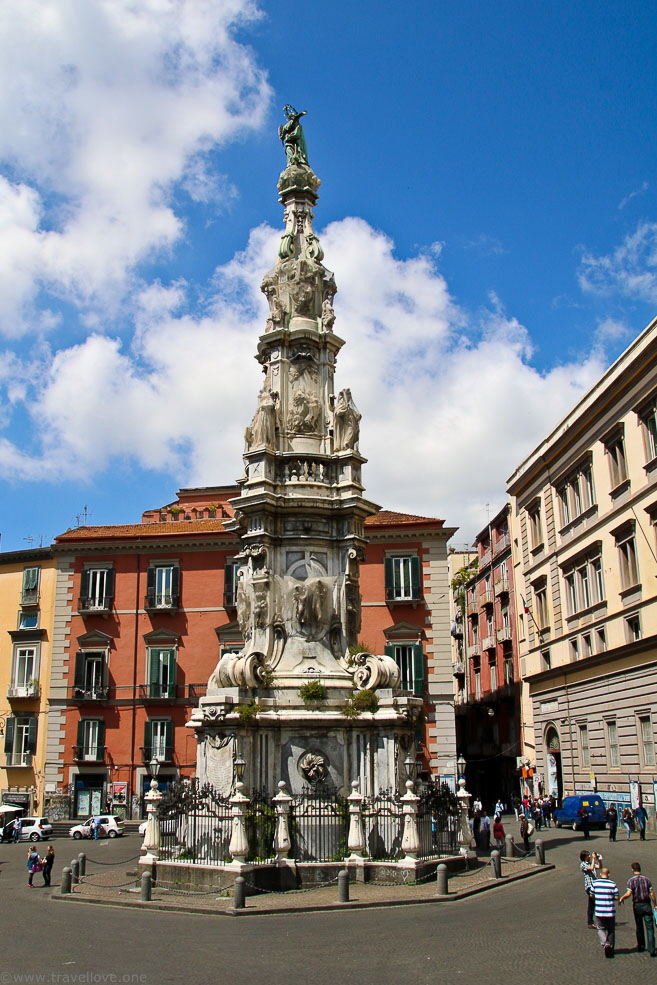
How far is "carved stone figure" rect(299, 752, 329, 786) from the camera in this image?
18.9 meters

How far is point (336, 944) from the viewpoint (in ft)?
41.3

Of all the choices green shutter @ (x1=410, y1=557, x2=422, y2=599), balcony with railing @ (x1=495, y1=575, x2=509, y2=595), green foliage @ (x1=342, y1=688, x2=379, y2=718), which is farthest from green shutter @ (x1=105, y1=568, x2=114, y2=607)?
green foliage @ (x1=342, y1=688, x2=379, y2=718)

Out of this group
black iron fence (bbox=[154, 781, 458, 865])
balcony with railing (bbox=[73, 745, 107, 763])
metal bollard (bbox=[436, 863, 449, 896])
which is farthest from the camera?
balcony with railing (bbox=[73, 745, 107, 763])

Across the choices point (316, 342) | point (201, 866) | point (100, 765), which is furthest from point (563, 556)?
point (201, 866)

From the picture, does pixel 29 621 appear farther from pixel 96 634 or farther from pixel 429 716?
pixel 429 716

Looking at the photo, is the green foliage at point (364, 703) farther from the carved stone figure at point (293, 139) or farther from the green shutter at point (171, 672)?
the green shutter at point (171, 672)

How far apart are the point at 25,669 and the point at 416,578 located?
19.4 metres

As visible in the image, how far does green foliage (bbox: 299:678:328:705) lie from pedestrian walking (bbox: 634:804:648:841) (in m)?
14.1

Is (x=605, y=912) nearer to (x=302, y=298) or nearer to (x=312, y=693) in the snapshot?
(x=312, y=693)

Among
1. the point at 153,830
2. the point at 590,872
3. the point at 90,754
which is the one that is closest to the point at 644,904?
Result: the point at 590,872

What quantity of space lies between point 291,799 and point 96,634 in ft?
91.7

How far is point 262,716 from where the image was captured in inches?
738

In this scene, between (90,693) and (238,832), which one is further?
(90,693)

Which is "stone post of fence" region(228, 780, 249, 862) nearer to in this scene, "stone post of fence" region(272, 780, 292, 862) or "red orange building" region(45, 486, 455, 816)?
"stone post of fence" region(272, 780, 292, 862)
